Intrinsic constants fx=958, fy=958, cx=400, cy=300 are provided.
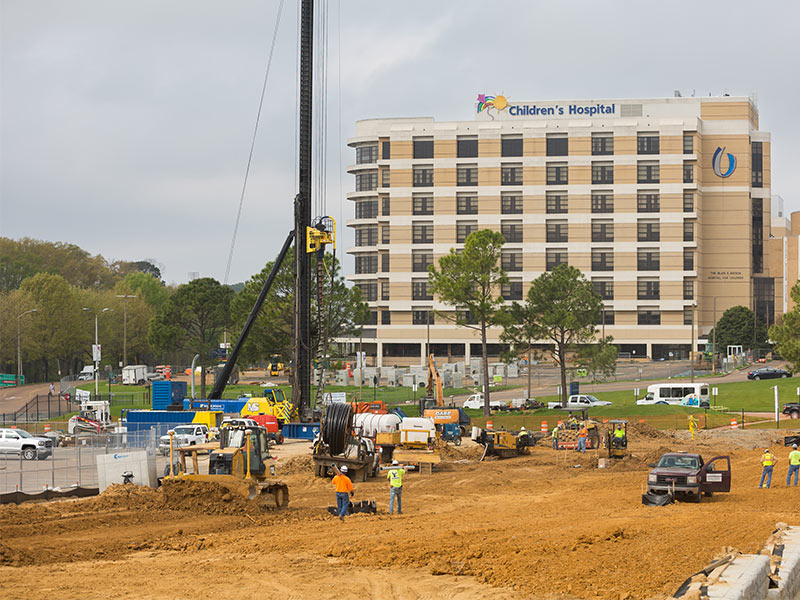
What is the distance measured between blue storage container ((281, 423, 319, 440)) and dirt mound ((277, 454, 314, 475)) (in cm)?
1367

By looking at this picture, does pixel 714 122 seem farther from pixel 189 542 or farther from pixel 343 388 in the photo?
pixel 189 542

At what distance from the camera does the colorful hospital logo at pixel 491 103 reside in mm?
136375

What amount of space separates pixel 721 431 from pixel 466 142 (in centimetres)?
8078

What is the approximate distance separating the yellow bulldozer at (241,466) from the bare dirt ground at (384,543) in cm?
45

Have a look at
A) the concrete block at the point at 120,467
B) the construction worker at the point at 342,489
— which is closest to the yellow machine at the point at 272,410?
the concrete block at the point at 120,467

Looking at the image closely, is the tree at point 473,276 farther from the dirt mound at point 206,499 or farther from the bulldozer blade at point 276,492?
the dirt mound at point 206,499

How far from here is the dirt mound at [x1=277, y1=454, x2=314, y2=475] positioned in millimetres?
41656

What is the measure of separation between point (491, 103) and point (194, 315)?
62.3 meters

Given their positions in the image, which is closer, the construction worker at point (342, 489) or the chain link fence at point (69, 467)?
the construction worker at point (342, 489)

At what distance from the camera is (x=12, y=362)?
11400 centimetres

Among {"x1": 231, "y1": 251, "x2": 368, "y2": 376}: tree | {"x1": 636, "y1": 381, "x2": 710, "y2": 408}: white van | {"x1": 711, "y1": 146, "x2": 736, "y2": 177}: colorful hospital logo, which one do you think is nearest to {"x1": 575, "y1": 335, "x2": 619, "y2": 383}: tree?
{"x1": 636, "y1": 381, "x2": 710, "y2": 408}: white van

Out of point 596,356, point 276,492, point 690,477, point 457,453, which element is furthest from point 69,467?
point 596,356

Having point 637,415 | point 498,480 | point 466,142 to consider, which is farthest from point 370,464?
point 466,142

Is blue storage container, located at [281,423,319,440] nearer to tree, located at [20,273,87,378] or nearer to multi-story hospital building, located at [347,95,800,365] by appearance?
tree, located at [20,273,87,378]
